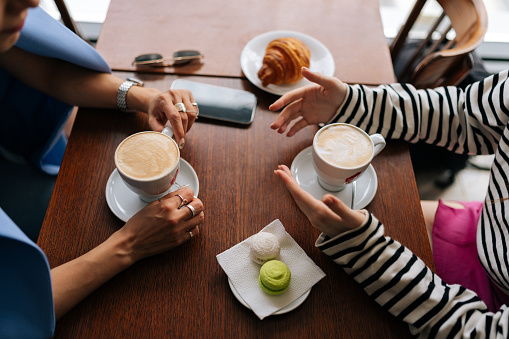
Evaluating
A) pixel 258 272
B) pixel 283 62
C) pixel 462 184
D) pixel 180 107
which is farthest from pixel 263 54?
pixel 462 184

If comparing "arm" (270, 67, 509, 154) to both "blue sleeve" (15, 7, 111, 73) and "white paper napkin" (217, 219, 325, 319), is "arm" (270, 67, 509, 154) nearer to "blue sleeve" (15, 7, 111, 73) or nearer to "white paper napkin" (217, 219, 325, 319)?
"white paper napkin" (217, 219, 325, 319)

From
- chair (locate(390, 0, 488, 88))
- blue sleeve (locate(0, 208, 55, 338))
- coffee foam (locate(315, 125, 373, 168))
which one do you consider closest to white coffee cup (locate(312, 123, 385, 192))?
coffee foam (locate(315, 125, 373, 168))

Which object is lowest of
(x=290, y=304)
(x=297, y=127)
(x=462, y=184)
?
(x=462, y=184)

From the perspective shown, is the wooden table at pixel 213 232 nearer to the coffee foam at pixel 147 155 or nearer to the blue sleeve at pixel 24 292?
the blue sleeve at pixel 24 292

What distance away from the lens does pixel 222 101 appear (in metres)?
1.02

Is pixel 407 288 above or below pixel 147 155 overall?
below

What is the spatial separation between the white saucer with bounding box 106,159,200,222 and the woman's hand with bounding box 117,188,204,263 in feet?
0.17

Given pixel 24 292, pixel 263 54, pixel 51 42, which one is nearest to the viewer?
pixel 24 292

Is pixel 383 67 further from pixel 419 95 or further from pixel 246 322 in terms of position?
pixel 246 322

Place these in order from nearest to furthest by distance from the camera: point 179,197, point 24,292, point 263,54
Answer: point 24,292
point 179,197
point 263,54

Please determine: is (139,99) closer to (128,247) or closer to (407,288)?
(128,247)

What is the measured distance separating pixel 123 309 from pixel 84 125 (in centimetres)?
51

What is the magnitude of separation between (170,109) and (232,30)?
0.46 metres

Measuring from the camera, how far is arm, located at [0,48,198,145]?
0.93 meters
